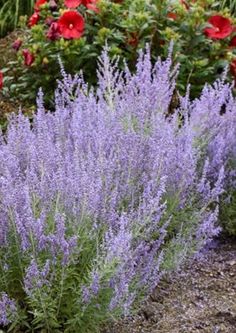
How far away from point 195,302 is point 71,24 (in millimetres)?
2141

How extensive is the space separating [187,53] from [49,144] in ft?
7.32

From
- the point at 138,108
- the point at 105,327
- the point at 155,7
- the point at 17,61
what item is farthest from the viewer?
the point at 17,61

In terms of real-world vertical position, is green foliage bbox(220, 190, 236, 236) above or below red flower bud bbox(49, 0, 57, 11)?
Answer: below

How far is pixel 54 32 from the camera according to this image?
179 inches

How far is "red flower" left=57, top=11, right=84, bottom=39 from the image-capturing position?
4.50m

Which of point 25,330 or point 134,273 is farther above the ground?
point 134,273

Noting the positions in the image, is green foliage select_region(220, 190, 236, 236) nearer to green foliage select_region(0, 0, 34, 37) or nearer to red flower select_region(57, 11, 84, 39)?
red flower select_region(57, 11, 84, 39)

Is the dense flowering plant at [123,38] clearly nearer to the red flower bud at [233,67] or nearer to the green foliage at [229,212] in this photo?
the red flower bud at [233,67]

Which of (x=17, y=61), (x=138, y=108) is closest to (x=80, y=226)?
(x=138, y=108)

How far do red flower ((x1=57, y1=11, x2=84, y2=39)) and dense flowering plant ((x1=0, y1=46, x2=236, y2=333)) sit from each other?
1.42 m

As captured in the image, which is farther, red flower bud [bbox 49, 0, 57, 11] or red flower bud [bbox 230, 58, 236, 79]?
red flower bud [bbox 49, 0, 57, 11]

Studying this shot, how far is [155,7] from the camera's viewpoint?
4645 millimetres

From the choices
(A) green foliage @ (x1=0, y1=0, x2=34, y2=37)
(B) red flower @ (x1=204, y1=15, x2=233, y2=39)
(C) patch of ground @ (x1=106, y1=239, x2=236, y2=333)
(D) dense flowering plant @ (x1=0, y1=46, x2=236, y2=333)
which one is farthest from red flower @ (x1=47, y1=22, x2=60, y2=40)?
(A) green foliage @ (x1=0, y1=0, x2=34, y2=37)

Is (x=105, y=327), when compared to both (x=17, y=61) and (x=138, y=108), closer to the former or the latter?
(x=138, y=108)
